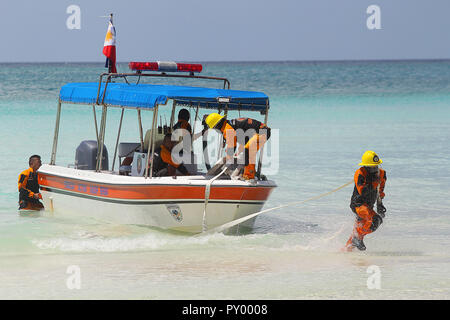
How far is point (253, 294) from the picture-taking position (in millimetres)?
7781

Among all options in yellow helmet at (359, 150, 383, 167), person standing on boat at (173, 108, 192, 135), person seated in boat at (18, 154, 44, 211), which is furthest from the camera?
person seated in boat at (18, 154, 44, 211)

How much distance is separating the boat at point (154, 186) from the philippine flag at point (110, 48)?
26.0 inches

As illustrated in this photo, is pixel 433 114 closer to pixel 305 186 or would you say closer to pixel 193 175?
pixel 305 186

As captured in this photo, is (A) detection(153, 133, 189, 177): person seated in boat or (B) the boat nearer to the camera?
(B) the boat

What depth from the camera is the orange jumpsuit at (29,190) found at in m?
11.9

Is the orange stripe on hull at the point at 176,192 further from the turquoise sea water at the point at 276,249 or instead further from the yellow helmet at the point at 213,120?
the yellow helmet at the point at 213,120

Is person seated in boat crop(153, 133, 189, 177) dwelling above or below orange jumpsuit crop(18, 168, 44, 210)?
above

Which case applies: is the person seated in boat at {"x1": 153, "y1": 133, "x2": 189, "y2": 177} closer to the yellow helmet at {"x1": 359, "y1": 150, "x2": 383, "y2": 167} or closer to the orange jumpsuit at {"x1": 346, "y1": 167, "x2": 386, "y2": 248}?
the orange jumpsuit at {"x1": 346, "y1": 167, "x2": 386, "y2": 248}

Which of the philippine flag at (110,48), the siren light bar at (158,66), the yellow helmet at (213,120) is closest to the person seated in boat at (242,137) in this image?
the yellow helmet at (213,120)

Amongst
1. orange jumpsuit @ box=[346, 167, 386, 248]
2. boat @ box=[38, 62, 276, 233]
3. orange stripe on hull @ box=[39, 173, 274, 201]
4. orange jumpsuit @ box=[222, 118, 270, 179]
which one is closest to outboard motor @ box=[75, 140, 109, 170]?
boat @ box=[38, 62, 276, 233]

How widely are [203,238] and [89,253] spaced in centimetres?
137

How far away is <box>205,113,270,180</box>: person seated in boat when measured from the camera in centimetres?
968

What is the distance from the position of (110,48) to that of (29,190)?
240cm

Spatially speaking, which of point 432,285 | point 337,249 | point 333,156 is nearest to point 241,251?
point 337,249
